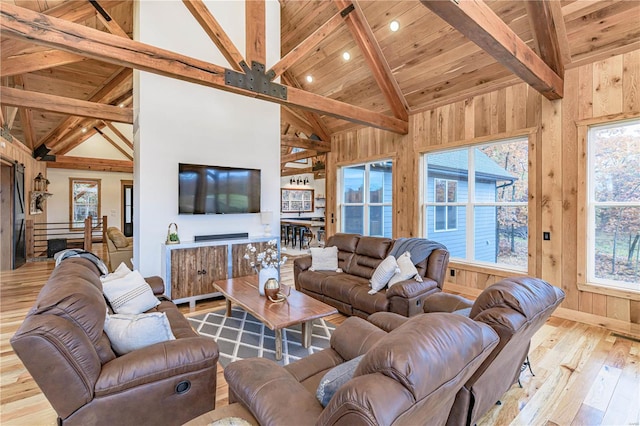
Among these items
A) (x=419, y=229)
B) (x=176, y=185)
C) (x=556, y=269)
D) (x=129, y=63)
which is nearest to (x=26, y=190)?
(x=176, y=185)

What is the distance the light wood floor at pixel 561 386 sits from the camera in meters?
2.01

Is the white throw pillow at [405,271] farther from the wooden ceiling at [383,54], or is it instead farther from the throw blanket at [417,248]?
the wooden ceiling at [383,54]

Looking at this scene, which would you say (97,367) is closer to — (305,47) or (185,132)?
(185,132)

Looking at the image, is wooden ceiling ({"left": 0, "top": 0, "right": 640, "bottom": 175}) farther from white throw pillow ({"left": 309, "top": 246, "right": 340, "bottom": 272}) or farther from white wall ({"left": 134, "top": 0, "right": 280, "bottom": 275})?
white throw pillow ({"left": 309, "top": 246, "right": 340, "bottom": 272})

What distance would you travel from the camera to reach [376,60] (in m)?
5.16

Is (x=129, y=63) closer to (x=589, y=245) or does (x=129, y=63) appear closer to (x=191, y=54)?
(x=191, y=54)

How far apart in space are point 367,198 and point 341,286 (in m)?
3.35

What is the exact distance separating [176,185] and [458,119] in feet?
15.1

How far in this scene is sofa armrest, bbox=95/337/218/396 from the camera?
1.52 metres

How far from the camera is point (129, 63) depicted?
110 inches

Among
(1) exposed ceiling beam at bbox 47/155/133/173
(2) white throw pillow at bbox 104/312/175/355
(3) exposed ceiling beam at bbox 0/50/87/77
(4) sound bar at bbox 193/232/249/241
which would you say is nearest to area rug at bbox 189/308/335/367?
(2) white throw pillow at bbox 104/312/175/355

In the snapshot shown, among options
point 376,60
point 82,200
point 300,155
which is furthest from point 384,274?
point 82,200

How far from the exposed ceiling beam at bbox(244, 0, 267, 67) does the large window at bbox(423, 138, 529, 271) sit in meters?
3.42

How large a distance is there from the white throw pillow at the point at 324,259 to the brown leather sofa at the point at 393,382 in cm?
293
